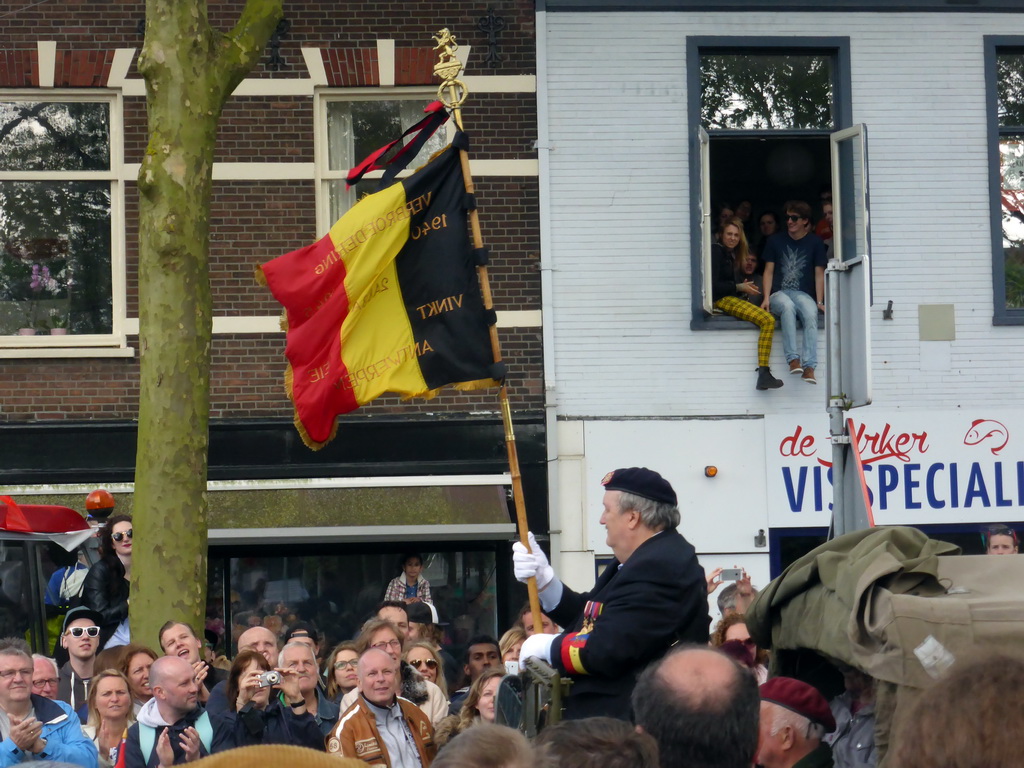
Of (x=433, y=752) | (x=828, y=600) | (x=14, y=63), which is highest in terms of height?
(x=14, y=63)

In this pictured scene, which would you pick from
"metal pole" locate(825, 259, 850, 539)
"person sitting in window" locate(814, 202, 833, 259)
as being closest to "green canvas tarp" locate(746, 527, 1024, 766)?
"metal pole" locate(825, 259, 850, 539)

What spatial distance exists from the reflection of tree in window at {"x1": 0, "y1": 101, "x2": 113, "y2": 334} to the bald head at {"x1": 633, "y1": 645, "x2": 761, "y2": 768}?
390 inches

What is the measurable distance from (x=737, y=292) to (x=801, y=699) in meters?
8.68

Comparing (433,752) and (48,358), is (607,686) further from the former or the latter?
(48,358)

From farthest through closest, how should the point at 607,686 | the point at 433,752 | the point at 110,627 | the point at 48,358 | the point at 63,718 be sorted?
the point at 48,358 → the point at 110,627 → the point at 433,752 → the point at 63,718 → the point at 607,686

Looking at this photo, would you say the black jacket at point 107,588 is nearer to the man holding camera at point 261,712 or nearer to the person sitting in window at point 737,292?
the man holding camera at point 261,712

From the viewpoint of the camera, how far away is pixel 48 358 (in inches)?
470

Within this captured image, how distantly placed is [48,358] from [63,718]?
6.12m

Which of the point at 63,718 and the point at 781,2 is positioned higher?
the point at 781,2

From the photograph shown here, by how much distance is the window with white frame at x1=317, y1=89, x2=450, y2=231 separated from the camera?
12.3 metres

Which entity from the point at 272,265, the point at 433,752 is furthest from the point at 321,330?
the point at 433,752

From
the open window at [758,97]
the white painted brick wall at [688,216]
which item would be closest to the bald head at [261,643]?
the white painted brick wall at [688,216]

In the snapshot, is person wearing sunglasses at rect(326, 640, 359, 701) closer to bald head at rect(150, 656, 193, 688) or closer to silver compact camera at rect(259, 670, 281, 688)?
silver compact camera at rect(259, 670, 281, 688)

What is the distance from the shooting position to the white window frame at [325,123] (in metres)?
12.2
